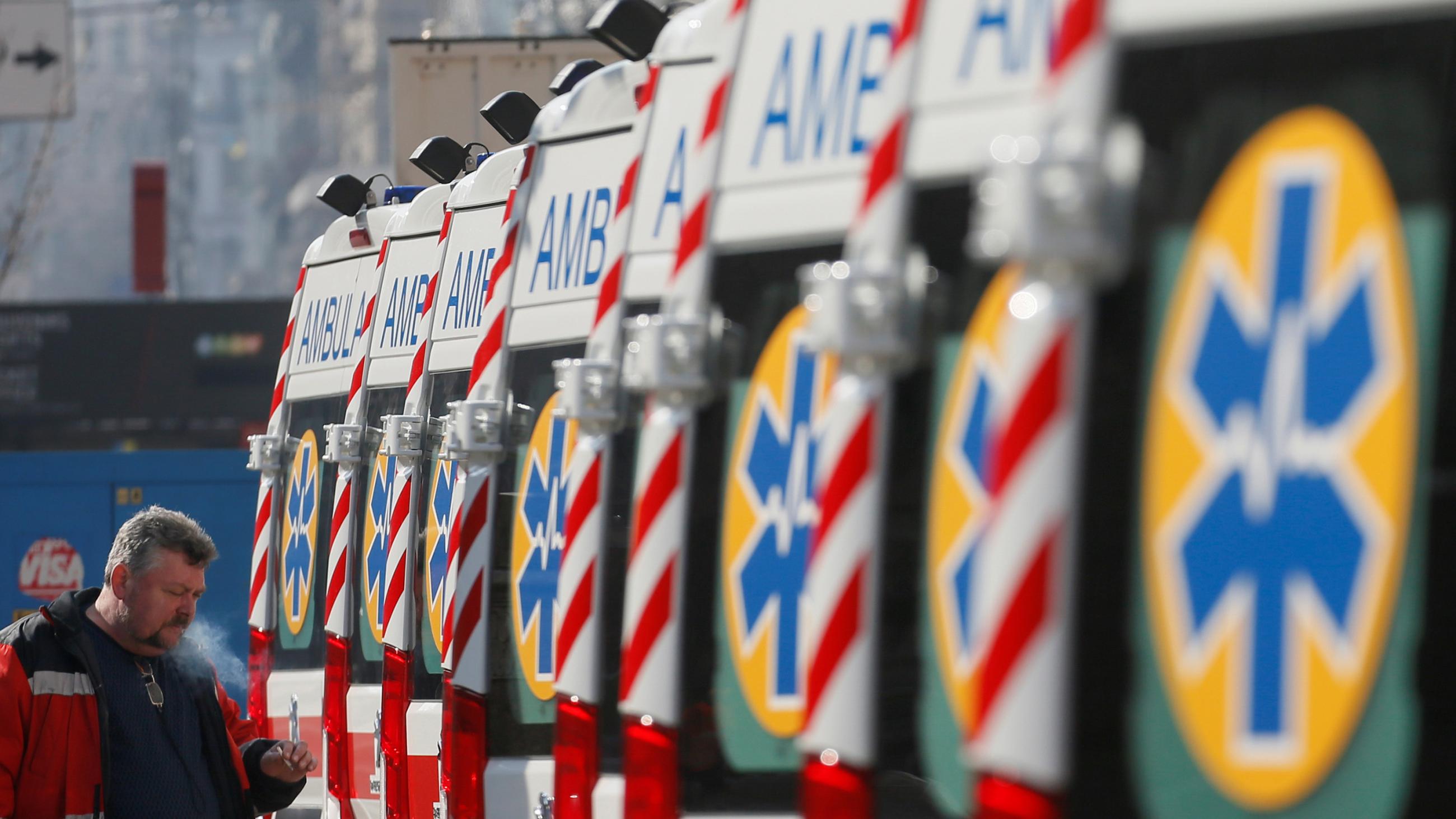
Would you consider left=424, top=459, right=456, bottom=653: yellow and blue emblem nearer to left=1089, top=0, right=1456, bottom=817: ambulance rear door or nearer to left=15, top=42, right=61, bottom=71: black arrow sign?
left=1089, top=0, right=1456, bottom=817: ambulance rear door

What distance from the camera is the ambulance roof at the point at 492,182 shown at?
20.8 feet

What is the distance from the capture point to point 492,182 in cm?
642

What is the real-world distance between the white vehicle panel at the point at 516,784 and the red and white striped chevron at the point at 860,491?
6.65ft

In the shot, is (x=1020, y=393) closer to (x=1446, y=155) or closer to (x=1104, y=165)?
(x=1104, y=165)

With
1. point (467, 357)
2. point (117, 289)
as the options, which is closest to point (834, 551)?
→ point (467, 357)

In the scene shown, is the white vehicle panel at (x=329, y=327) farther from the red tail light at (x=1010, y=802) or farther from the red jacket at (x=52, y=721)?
the red tail light at (x=1010, y=802)

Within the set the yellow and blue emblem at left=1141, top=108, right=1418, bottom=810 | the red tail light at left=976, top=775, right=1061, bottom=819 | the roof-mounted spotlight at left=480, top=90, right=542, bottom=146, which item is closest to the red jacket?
the roof-mounted spotlight at left=480, top=90, right=542, bottom=146

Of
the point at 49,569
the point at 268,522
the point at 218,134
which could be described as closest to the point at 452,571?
the point at 268,522

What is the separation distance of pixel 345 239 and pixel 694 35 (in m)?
4.87

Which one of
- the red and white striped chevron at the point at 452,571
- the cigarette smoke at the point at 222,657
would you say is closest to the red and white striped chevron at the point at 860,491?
the red and white striped chevron at the point at 452,571

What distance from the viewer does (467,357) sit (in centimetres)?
633

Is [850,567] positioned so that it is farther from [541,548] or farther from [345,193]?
[345,193]

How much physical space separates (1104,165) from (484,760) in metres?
3.00

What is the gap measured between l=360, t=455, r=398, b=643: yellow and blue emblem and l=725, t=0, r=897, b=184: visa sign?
3589 millimetres
